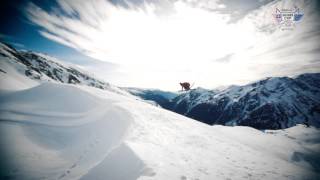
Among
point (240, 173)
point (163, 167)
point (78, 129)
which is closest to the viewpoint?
point (163, 167)

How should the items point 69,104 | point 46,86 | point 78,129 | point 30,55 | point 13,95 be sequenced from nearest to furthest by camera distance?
point 78,129
point 69,104
point 13,95
point 46,86
point 30,55

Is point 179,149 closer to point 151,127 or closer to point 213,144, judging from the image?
point 151,127

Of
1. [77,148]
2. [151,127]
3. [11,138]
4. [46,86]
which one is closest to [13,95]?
[46,86]

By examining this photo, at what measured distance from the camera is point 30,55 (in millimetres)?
199500

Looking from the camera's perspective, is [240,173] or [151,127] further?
[151,127]

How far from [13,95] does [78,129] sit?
13.0 metres

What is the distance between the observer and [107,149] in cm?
1088

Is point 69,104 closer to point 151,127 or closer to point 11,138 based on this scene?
point 11,138

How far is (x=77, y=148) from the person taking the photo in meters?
12.0

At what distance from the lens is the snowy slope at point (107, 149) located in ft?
30.3

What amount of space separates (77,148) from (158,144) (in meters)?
5.60

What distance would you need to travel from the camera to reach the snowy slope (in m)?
9.25

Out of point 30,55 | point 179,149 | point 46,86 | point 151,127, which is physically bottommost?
point 179,149

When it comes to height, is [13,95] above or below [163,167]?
above
